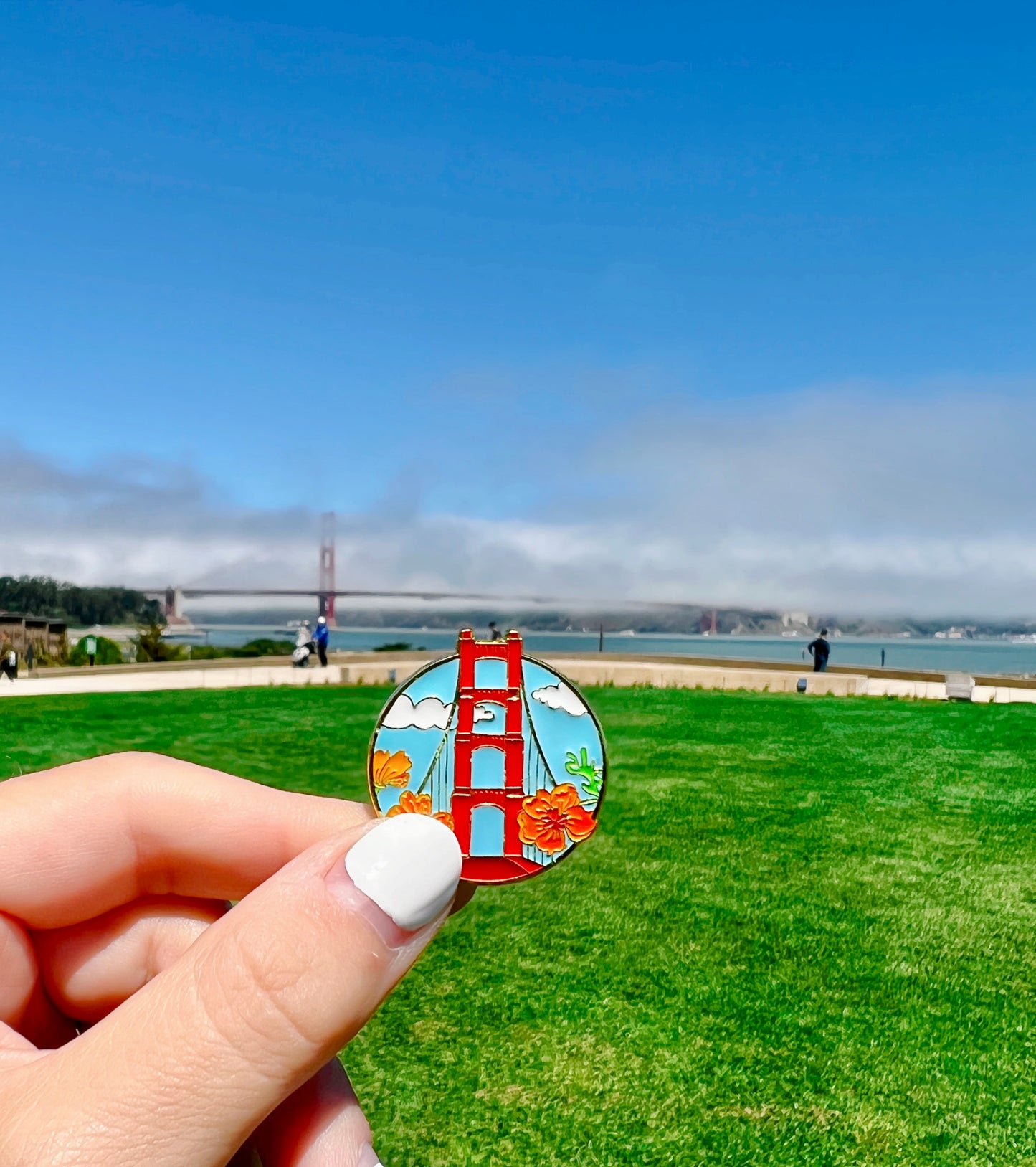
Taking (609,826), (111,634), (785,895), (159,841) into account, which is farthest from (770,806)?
(111,634)

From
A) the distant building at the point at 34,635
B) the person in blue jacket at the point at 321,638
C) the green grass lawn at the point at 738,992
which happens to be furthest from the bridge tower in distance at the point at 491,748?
the distant building at the point at 34,635

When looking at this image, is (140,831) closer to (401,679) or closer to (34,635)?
(401,679)

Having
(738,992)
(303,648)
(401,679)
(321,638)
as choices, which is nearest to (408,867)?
(738,992)

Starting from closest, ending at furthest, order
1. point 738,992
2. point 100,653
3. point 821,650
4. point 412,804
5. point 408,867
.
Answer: point 408,867 → point 412,804 → point 738,992 → point 821,650 → point 100,653

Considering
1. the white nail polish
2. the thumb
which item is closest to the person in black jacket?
the white nail polish

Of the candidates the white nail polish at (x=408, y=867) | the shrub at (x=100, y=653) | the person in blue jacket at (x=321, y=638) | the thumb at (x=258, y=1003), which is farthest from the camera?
the shrub at (x=100, y=653)

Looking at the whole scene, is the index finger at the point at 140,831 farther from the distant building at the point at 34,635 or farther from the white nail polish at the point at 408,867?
the distant building at the point at 34,635
